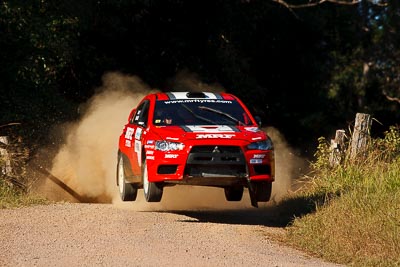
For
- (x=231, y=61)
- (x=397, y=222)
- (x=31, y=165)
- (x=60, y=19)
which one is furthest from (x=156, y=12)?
(x=397, y=222)

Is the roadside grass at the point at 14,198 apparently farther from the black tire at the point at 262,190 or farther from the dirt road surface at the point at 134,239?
the black tire at the point at 262,190

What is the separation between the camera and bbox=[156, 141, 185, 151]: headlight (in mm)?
14867

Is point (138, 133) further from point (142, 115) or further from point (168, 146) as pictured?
point (168, 146)

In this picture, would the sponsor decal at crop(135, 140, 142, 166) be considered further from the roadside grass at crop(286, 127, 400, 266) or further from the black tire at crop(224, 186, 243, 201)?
the roadside grass at crop(286, 127, 400, 266)

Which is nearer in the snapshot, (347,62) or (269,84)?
(269,84)

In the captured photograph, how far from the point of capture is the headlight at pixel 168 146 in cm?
1487

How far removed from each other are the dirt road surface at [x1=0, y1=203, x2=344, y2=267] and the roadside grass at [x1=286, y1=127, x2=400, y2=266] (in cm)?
37

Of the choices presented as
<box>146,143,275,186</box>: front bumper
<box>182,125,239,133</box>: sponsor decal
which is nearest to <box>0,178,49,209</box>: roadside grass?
<box>146,143,275,186</box>: front bumper

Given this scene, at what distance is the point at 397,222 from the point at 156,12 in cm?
2073

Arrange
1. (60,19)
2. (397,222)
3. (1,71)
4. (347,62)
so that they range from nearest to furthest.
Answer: (397,222) < (1,71) < (60,19) < (347,62)

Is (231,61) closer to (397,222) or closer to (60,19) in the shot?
(60,19)

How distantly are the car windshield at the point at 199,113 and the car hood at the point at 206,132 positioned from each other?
0.41 metres

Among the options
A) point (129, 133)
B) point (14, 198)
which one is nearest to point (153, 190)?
point (129, 133)

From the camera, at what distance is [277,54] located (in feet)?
129
